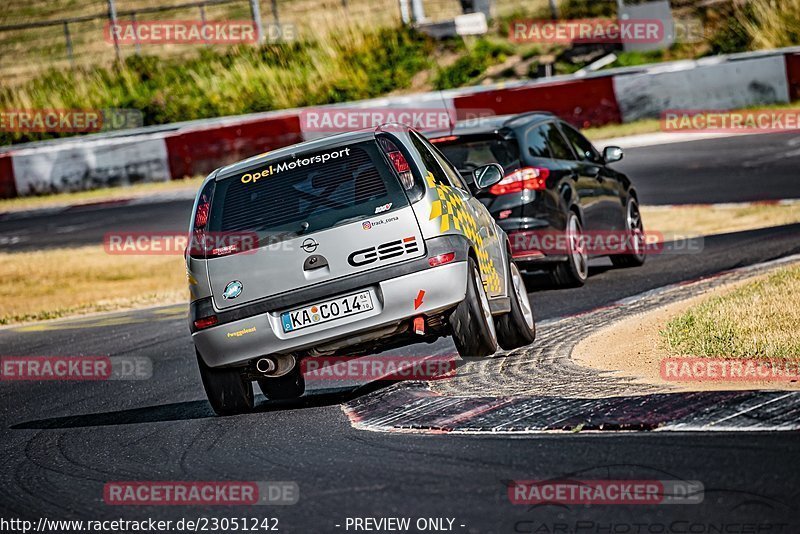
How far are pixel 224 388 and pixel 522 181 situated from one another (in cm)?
481

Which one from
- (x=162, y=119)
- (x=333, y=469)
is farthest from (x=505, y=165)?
(x=162, y=119)

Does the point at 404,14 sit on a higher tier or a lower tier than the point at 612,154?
higher

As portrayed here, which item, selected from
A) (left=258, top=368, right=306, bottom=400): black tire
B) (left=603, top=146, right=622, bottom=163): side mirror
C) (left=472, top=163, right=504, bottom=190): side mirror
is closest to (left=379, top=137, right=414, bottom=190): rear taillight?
(left=472, top=163, right=504, bottom=190): side mirror

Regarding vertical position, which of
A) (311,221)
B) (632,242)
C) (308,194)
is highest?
(308,194)

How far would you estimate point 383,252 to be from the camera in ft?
24.9

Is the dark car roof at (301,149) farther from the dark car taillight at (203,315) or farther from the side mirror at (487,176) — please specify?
the side mirror at (487,176)

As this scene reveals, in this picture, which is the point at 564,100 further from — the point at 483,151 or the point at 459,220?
the point at 459,220

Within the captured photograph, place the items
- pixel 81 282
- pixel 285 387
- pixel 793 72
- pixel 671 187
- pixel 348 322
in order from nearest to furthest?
pixel 348 322, pixel 285 387, pixel 81 282, pixel 671 187, pixel 793 72

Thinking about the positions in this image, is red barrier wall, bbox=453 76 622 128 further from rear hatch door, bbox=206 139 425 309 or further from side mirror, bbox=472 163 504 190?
rear hatch door, bbox=206 139 425 309

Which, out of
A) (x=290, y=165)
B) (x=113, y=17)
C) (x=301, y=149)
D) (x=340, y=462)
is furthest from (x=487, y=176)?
(x=113, y=17)

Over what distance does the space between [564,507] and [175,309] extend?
35.7 feet

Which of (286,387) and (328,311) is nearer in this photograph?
(328,311)

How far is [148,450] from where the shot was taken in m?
7.07

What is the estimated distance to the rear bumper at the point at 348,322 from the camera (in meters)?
7.53
